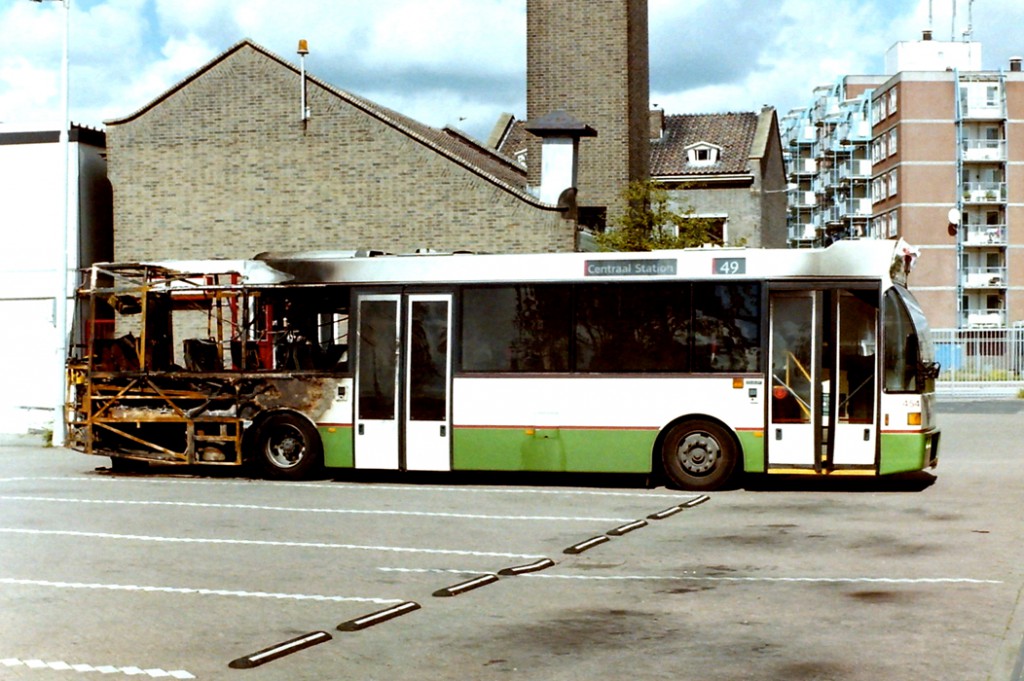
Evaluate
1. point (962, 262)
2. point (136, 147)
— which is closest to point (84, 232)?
point (136, 147)

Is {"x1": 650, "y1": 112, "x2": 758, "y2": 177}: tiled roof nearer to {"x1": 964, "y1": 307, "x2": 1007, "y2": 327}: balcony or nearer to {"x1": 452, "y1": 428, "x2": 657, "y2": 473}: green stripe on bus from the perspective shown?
{"x1": 964, "y1": 307, "x2": 1007, "y2": 327}: balcony

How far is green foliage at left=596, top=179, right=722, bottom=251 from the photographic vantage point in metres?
37.2

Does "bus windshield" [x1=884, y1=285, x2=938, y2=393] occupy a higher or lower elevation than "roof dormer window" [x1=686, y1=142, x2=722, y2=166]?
lower

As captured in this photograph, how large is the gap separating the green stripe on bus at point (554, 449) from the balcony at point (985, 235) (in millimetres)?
85259

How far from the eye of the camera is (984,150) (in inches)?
3890

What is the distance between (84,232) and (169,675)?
31.8 metres

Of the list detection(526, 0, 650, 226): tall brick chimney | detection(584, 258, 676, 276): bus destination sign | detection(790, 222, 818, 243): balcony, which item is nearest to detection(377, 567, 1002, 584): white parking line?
detection(584, 258, 676, 276): bus destination sign

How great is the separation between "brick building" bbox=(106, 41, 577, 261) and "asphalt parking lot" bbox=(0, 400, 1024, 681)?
17256 millimetres

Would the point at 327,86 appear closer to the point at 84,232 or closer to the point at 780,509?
the point at 84,232

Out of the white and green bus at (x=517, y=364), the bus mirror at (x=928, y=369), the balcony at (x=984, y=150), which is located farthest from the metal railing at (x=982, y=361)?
the balcony at (x=984, y=150)

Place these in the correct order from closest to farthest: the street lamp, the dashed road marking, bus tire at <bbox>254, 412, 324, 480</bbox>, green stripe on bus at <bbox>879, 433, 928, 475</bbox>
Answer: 1. the dashed road marking
2. green stripe on bus at <bbox>879, 433, 928, 475</bbox>
3. bus tire at <bbox>254, 412, 324, 480</bbox>
4. the street lamp

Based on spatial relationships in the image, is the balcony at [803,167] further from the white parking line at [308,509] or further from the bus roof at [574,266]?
the white parking line at [308,509]

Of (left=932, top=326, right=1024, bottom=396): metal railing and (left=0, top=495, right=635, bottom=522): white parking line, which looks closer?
(left=0, top=495, right=635, bottom=522): white parking line

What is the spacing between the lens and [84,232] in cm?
3759
